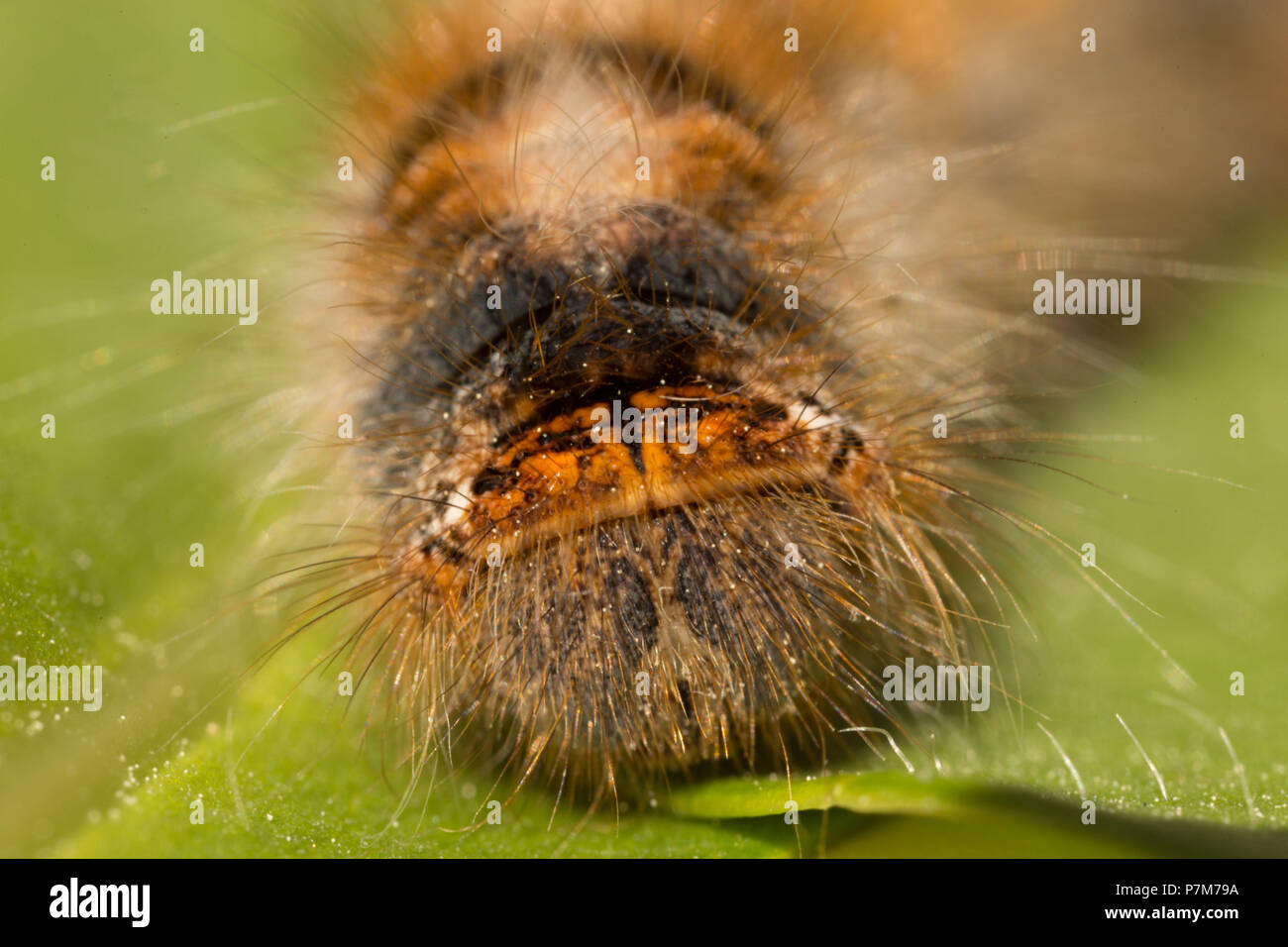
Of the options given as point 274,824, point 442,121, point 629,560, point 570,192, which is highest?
point 442,121

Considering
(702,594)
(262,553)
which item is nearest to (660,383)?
(702,594)

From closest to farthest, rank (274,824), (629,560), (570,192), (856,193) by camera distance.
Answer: (629,560)
(570,192)
(274,824)
(856,193)

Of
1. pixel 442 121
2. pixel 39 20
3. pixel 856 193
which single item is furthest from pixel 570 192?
pixel 39 20

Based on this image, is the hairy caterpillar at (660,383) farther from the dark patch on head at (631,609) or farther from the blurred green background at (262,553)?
the blurred green background at (262,553)

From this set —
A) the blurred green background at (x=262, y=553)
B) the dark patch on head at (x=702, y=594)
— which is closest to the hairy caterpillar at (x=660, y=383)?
the dark patch on head at (x=702, y=594)

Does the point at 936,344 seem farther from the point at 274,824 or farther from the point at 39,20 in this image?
the point at 39,20

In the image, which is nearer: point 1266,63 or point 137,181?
point 137,181

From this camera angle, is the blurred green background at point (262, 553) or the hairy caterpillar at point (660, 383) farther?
the blurred green background at point (262, 553)
